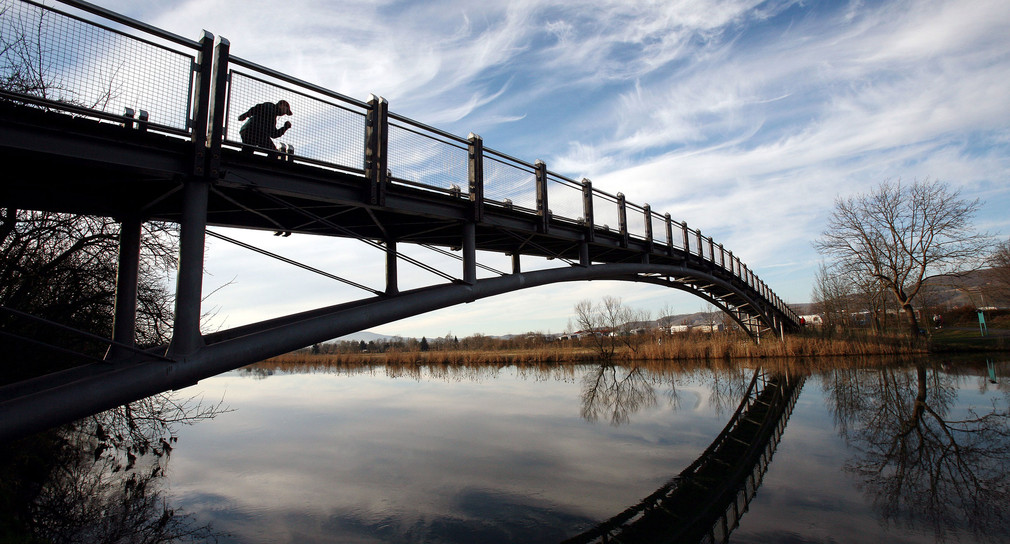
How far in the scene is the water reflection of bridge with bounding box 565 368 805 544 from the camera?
5.70 metres

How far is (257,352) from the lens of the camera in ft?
15.9

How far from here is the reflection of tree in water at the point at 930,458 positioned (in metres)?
5.89

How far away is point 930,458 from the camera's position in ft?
26.4

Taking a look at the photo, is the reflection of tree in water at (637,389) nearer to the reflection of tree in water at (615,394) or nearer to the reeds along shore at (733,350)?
the reflection of tree in water at (615,394)

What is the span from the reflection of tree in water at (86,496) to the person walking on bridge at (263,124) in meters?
4.70

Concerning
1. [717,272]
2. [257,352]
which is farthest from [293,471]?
[717,272]

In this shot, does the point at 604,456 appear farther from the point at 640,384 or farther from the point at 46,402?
the point at 640,384

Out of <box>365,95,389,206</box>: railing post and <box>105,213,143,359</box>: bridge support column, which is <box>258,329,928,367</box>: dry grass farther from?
<box>105,213,143,359</box>: bridge support column

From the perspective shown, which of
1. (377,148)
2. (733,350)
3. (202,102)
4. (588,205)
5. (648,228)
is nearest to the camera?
(202,102)

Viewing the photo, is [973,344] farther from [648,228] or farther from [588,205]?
[588,205]

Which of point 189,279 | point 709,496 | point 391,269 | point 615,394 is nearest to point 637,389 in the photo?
point 615,394

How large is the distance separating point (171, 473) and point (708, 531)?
9.71 meters

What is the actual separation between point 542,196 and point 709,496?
18.9ft

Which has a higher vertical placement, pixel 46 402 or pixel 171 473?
pixel 46 402
